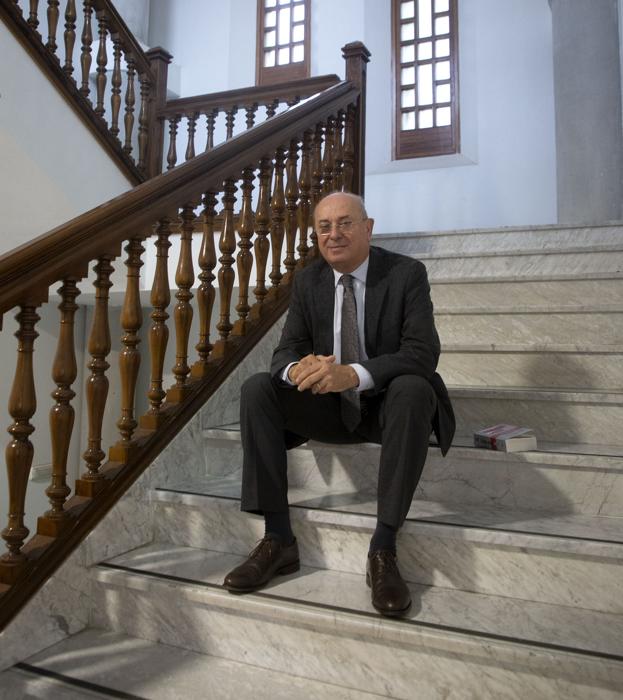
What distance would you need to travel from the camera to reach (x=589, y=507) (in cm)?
152

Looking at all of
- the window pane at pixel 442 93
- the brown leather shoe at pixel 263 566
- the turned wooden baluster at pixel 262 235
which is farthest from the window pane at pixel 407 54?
the brown leather shoe at pixel 263 566

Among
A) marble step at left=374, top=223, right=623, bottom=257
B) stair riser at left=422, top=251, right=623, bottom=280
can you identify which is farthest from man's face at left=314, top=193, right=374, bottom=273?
marble step at left=374, top=223, right=623, bottom=257

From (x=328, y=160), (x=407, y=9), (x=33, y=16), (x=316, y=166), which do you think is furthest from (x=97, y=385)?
(x=407, y=9)

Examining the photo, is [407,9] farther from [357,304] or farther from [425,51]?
[357,304]

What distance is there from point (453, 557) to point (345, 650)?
12.7 inches

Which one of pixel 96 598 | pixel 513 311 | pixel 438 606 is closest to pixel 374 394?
pixel 438 606

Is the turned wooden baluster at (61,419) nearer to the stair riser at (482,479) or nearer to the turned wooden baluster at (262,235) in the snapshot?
the stair riser at (482,479)

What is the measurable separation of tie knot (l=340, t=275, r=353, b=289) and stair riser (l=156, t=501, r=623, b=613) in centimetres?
62

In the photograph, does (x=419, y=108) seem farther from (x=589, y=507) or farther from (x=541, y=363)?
(x=589, y=507)

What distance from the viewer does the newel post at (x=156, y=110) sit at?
3.89 metres

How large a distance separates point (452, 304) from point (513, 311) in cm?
29

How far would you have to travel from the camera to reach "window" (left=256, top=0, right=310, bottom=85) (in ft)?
19.4

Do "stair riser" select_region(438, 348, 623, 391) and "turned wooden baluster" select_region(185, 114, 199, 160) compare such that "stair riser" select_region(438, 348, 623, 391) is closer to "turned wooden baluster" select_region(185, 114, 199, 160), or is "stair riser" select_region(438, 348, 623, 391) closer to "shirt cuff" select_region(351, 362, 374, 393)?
"shirt cuff" select_region(351, 362, 374, 393)

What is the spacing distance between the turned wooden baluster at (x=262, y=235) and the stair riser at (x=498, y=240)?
0.98 metres
